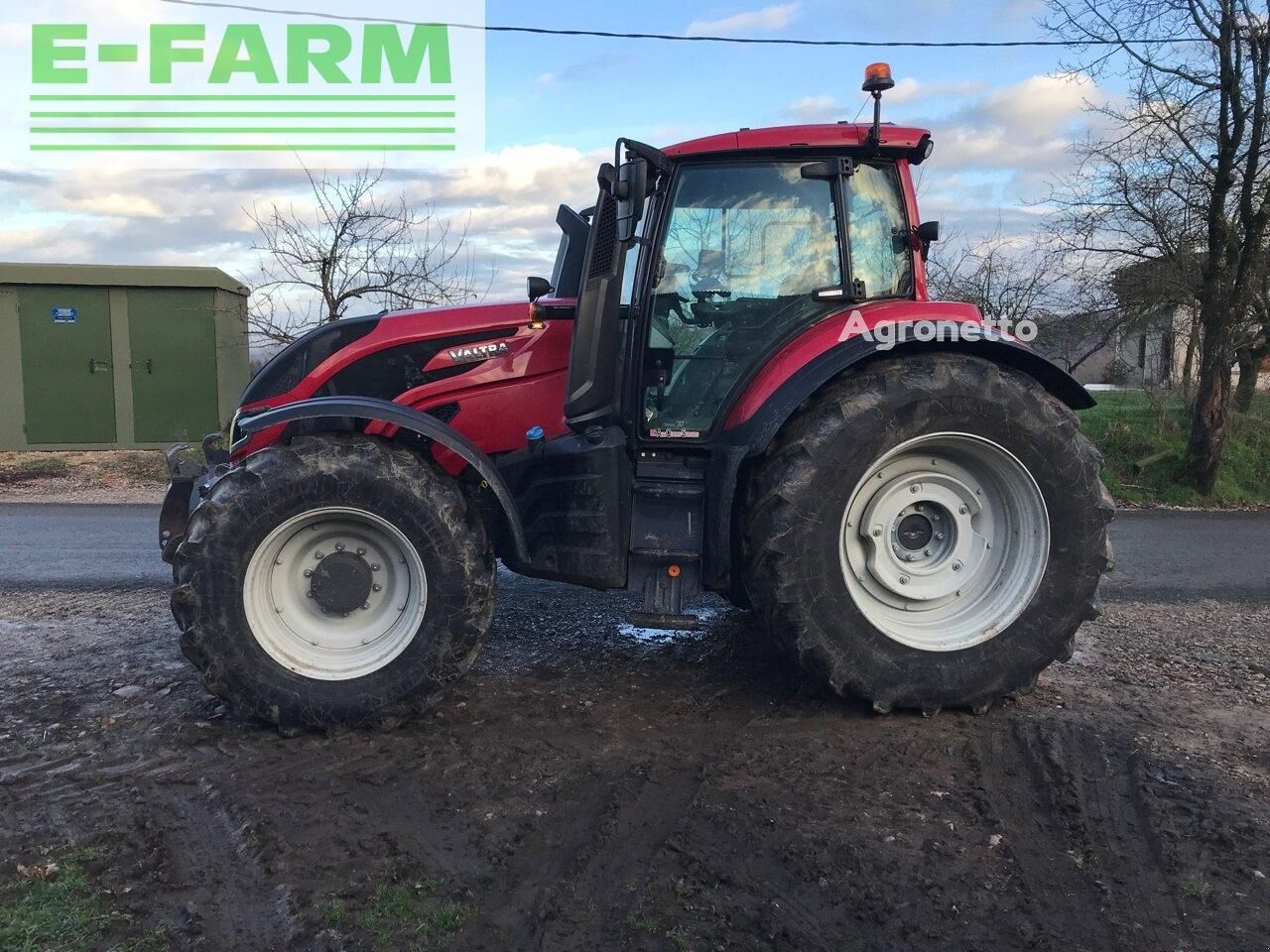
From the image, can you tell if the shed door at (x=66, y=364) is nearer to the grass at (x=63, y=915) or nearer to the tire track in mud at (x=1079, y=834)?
the grass at (x=63, y=915)

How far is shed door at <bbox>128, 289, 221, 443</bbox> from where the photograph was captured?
14.9m

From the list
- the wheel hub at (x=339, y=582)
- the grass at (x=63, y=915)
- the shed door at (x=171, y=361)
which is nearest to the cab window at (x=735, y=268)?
the wheel hub at (x=339, y=582)

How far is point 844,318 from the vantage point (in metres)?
4.14

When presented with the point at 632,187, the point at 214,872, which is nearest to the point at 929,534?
the point at 632,187

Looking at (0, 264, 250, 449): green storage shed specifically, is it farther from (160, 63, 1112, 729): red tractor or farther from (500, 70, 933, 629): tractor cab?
(500, 70, 933, 629): tractor cab

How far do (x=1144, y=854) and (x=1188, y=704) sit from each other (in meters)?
1.48

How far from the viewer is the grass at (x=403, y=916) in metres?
2.54

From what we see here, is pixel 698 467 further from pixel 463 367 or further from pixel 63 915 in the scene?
pixel 63 915

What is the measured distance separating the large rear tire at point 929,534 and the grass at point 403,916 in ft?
5.52

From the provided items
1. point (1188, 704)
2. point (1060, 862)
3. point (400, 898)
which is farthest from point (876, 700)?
point (400, 898)

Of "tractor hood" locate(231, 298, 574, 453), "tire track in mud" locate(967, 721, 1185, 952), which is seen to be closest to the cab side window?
"tractor hood" locate(231, 298, 574, 453)

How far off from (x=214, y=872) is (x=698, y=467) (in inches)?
92.3

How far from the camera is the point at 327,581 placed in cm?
397

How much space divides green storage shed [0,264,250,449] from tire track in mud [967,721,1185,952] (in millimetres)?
13746
